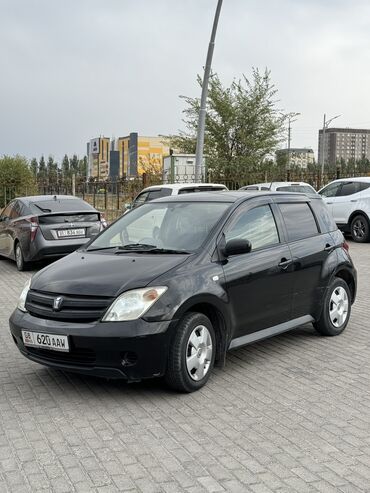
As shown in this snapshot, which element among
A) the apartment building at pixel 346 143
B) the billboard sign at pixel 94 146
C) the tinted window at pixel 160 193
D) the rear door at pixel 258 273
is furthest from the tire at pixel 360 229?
the apartment building at pixel 346 143

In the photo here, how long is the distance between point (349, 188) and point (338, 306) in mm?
11044

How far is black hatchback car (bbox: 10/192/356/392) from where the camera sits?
14.4 ft

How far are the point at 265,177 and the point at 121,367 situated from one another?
19.7m

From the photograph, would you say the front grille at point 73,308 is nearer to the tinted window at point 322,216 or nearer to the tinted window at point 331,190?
the tinted window at point 322,216

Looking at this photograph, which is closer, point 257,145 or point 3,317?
point 3,317

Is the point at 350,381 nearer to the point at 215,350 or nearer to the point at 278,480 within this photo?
the point at 215,350

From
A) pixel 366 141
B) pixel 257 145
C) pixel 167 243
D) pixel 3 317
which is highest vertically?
pixel 366 141

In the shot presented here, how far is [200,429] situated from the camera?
3.97 m

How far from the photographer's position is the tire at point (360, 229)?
53.2ft

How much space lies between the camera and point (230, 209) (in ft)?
17.7

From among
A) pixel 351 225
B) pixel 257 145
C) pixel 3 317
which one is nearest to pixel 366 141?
pixel 257 145

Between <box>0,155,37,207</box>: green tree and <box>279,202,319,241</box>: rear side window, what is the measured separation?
83.4 ft

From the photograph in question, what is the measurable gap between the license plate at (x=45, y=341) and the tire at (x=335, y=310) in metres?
2.86

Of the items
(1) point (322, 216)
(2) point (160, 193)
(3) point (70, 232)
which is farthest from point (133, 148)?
(1) point (322, 216)
